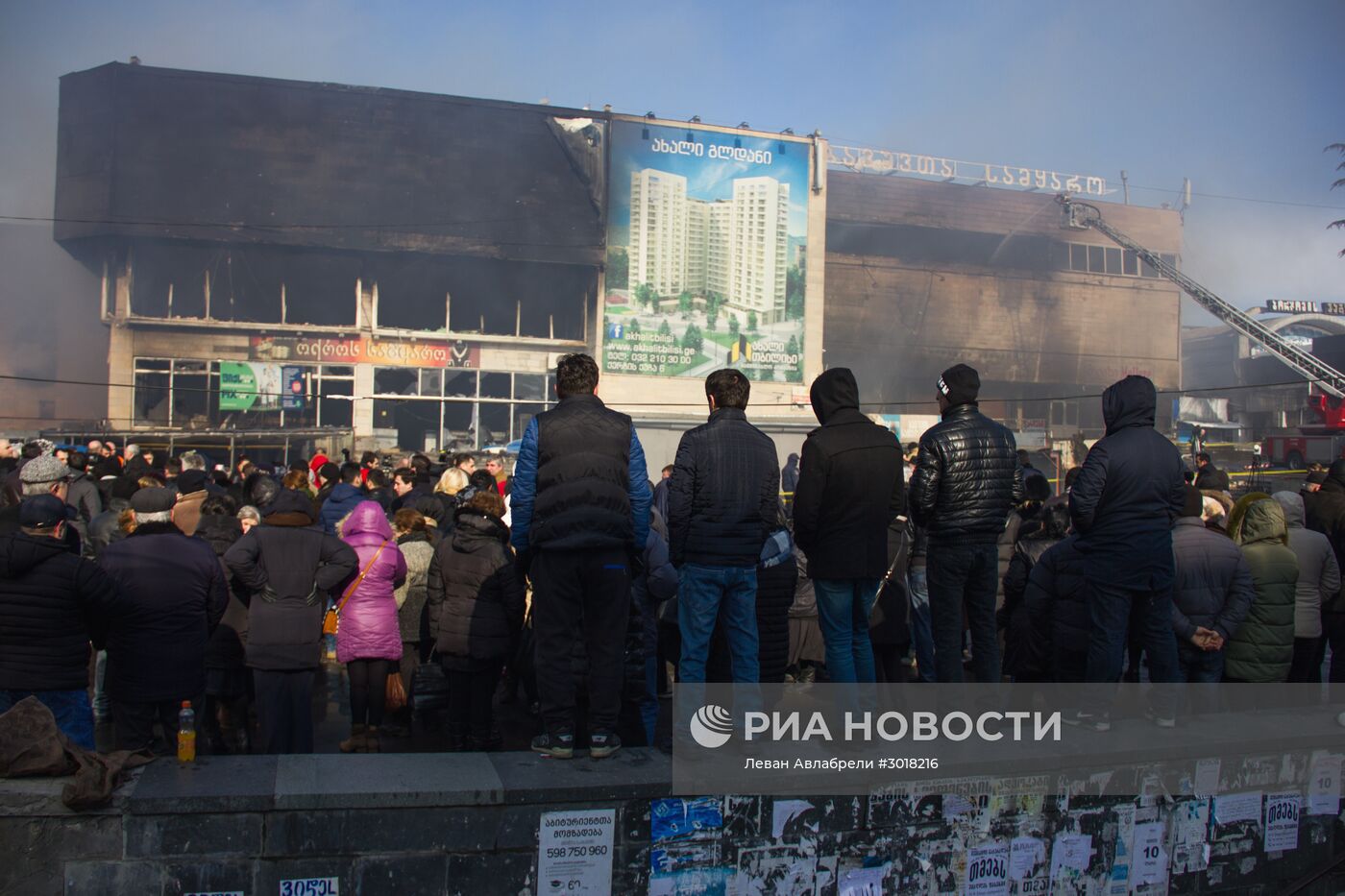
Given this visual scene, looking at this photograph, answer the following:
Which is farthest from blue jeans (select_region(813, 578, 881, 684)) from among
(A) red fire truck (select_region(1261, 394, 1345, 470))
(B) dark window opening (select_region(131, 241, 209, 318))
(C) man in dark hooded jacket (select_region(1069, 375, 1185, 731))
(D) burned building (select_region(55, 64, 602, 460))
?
(B) dark window opening (select_region(131, 241, 209, 318))

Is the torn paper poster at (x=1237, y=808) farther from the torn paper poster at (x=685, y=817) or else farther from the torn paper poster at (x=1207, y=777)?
the torn paper poster at (x=685, y=817)

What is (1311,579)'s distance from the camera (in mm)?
6438

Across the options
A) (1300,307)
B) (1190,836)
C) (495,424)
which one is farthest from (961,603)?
(1300,307)

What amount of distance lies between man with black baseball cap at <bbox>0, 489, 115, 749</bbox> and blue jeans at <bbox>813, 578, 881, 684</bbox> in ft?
11.3

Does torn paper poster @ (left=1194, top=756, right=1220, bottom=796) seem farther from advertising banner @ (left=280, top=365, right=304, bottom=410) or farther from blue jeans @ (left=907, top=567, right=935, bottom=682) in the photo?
advertising banner @ (left=280, top=365, right=304, bottom=410)

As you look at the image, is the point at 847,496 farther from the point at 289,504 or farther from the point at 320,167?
the point at 320,167

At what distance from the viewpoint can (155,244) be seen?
35.7m

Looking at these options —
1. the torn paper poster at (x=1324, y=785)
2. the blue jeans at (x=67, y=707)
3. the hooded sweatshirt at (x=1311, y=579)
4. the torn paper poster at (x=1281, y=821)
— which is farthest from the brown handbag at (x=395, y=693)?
the hooded sweatshirt at (x=1311, y=579)

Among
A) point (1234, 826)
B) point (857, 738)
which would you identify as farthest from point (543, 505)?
point (1234, 826)

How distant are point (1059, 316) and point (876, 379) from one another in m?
10.9

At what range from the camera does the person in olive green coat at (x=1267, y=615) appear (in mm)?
5898

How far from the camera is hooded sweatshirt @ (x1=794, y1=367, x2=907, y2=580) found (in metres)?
4.84

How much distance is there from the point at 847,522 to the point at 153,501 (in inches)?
149

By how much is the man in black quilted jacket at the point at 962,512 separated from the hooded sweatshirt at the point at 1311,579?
2.48 metres
